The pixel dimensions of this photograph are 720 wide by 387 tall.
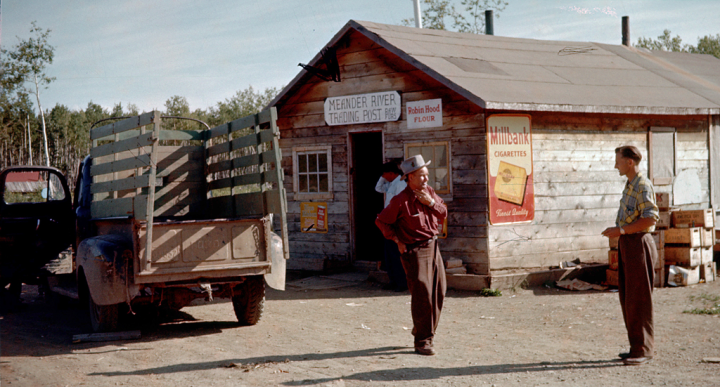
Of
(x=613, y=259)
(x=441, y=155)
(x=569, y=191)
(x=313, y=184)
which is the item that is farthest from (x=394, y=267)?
(x=613, y=259)

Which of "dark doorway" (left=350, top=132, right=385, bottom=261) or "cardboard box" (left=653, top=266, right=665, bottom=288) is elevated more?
"dark doorway" (left=350, top=132, right=385, bottom=261)

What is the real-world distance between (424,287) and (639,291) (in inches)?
75.7

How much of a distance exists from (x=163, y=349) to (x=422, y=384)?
2995 millimetres

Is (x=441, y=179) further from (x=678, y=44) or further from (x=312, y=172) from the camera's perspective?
(x=678, y=44)

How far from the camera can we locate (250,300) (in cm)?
795

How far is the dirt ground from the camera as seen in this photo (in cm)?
563

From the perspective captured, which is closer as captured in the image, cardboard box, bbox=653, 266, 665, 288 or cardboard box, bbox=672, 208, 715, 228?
cardboard box, bbox=653, 266, 665, 288

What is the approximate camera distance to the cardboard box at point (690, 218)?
1081 centimetres

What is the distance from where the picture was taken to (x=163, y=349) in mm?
6906

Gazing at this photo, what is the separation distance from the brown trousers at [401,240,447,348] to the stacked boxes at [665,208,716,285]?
603 centimetres

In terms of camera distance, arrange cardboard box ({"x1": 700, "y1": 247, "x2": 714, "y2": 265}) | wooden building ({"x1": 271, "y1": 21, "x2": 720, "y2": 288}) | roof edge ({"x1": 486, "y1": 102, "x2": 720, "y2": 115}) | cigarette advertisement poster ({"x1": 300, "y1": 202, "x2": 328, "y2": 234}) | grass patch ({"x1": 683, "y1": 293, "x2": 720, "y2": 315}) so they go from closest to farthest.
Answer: grass patch ({"x1": 683, "y1": 293, "x2": 720, "y2": 315}), roof edge ({"x1": 486, "y1": 102, "x2": 720, "y2": 115}), wooden building ({"x1": 271, "y1": 21, "x2": 720, "y2": 288}), cardboard box ({"x1": 700, "y1": 247, "x2": 714, "y2": 265}), cigarette advertisement poster ({"x1": 300, "y1": 202, "x2": 328, "y2": 234})

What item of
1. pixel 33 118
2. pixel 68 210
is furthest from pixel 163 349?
pixel 33 118

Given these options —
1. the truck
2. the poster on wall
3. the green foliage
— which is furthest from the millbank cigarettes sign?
the green foliage

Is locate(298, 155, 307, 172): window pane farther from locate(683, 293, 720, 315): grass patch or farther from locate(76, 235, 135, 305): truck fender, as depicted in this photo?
locate(683, 293, 720, 315): grass patch
